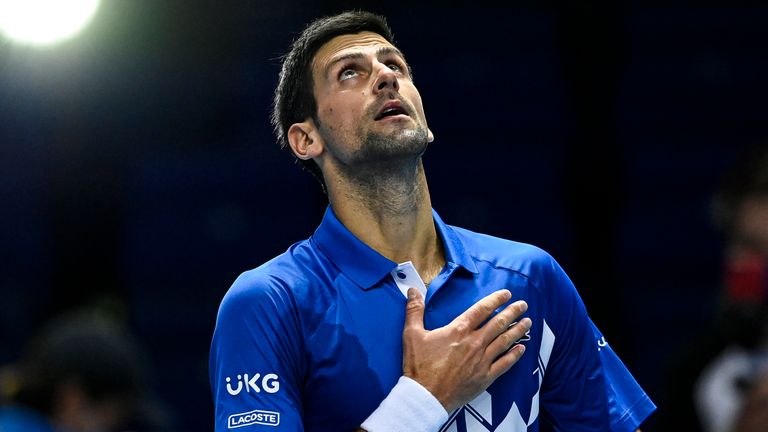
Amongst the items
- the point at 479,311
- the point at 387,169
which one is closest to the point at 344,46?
the point at 387,169

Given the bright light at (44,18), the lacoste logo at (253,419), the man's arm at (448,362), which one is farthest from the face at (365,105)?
the bright light at (44,18)

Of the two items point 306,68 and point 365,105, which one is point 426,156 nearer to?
point 306,68

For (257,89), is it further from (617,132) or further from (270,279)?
(270,279)

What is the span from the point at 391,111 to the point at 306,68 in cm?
33

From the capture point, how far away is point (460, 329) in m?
2.94

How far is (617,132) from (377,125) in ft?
18.1

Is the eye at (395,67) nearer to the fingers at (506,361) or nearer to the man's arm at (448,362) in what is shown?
the man's arm at (448,362)

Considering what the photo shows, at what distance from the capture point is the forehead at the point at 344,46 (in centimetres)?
337

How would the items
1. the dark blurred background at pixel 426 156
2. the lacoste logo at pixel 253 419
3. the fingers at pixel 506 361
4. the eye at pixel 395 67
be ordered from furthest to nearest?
the dark blurred background at pixel 426 156 → the eye at pixel 395 67 → the fingers at pixel 506 361 → the lacoste logo at pixel 253 419

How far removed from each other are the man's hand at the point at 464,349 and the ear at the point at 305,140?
60cm

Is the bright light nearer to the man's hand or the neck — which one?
the neck

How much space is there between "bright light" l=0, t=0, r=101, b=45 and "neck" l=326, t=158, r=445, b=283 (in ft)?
9.80

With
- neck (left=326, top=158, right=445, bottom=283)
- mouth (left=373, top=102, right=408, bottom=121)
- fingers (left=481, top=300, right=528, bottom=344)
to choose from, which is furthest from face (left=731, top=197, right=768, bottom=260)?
mouth (left=373, top=102, right=408, bottom=121)

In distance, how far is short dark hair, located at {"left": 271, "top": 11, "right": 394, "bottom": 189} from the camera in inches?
134
